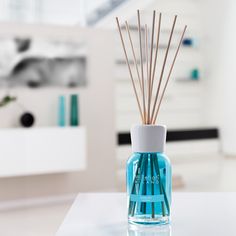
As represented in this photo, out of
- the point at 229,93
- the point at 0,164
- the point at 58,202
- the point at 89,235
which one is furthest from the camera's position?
the point at 229,93

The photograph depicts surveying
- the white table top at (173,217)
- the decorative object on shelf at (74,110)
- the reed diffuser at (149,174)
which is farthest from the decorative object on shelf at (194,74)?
the reed diffuser at (149,174)

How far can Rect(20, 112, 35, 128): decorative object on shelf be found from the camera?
156 inches

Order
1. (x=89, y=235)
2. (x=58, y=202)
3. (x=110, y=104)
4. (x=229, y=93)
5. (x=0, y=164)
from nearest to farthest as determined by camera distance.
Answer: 1. (x=89, y=235)
2. (x=0, y=164)
3. (x=58, y=202)
4. (x=110, y=104)
5. (x=229, y=93)

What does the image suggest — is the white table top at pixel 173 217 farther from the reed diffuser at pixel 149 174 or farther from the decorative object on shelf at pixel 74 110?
the decorative object on shelf at pixel 74 110

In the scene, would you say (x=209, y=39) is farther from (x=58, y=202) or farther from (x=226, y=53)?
(x=58, y=202)

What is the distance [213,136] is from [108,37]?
3.43 meters

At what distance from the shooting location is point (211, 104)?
7273mm

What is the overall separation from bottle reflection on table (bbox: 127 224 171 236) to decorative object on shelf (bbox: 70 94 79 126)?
3371 millimetres

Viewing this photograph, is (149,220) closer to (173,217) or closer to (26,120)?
(173,217)

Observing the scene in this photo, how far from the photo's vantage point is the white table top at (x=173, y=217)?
2.79ft

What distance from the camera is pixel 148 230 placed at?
2.81ft

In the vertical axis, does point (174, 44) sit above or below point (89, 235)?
above

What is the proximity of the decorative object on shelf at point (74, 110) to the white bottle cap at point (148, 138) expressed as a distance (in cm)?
334

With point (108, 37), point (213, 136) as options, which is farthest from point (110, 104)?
point (213, 136)
